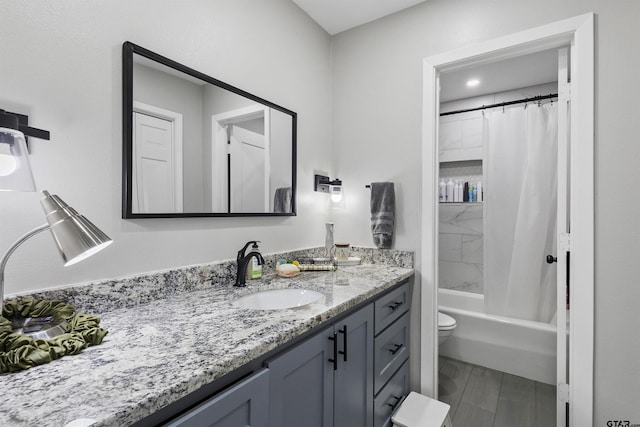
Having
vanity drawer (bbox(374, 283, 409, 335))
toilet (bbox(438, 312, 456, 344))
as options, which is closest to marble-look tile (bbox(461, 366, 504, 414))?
toilet (bbox(438, 312, 456, 344))

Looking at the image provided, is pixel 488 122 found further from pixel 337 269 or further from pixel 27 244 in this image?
pixel 27 244

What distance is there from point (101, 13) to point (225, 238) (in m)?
0.97

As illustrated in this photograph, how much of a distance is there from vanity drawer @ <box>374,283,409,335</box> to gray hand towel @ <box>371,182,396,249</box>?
0.32 metres

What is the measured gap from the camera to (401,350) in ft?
5.85

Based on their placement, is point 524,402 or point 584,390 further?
point 524,402

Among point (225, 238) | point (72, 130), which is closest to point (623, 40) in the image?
point (225, 238)

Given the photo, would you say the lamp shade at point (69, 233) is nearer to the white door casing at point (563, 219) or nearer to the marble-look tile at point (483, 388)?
the white door casing at point (563, 219)

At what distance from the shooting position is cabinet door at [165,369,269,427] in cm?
66

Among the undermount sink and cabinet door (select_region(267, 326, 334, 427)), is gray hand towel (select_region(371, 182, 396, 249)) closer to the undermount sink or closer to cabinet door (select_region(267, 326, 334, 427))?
the undermount sink

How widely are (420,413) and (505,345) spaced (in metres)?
1.19

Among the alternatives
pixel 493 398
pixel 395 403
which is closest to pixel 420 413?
pixel 395 403

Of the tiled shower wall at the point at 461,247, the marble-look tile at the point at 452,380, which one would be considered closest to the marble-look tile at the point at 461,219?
the tiled shower wall at the point at 461,247

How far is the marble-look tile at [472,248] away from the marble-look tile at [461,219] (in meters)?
0.05

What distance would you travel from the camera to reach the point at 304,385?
3.34 feet
